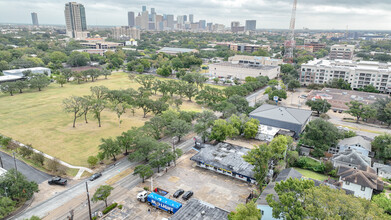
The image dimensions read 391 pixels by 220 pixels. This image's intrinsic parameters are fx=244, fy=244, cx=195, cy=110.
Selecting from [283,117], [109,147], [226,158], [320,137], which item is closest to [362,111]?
[283,117]

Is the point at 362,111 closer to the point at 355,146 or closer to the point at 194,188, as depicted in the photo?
the point at 355,146

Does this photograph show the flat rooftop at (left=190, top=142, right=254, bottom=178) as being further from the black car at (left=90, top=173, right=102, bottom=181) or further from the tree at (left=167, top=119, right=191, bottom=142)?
the black car at (left=90, top=173, right=102, bottom=181)

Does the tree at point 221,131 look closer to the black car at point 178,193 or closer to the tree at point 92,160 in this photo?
the black car at point 178,193

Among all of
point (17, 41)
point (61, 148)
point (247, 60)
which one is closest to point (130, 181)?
point (61, 148)

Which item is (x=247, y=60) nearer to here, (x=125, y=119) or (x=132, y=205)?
(x=125, y=119)

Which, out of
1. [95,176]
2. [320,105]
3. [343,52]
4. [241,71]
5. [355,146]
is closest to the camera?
[95,176]

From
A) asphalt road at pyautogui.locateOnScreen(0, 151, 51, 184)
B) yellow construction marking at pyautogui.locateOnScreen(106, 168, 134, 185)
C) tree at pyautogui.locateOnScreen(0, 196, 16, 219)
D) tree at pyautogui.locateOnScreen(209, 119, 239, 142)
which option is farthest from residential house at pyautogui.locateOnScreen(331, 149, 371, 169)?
asphalt road at pyautogui.locateOnScreen(0, 151, 51, 184)

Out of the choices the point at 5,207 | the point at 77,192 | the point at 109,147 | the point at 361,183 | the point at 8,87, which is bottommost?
the point at 77,192

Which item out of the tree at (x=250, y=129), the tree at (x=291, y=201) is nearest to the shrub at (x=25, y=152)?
the tree at (x=291, y=201)
